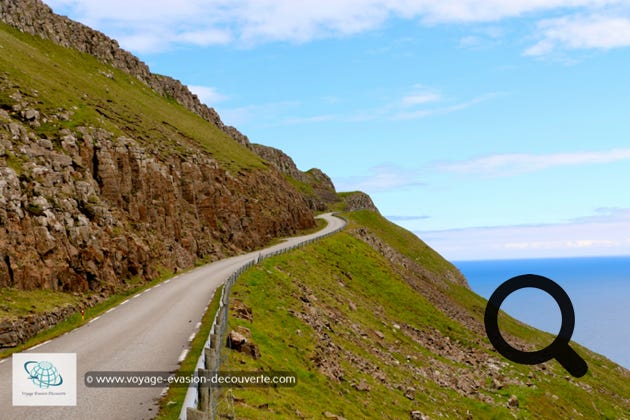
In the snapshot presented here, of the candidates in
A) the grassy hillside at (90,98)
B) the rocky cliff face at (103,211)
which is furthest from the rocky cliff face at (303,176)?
the rocky cliff face at (103,211)

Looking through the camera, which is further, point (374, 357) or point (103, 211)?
point (103, 211)

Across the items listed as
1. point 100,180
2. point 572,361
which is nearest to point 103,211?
point 100,180

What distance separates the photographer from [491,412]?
112ft

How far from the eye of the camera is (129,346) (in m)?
21.3

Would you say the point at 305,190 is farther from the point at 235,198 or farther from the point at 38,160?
the point at 38,160

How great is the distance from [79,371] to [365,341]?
22.6m

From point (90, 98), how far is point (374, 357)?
44927mm

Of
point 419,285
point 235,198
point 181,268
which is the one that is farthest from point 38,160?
point 419,285

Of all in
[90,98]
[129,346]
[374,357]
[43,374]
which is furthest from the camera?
[90,98]

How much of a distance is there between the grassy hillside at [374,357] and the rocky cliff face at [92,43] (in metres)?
53.2

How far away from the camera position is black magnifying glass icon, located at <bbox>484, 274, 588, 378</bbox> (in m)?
8.80
